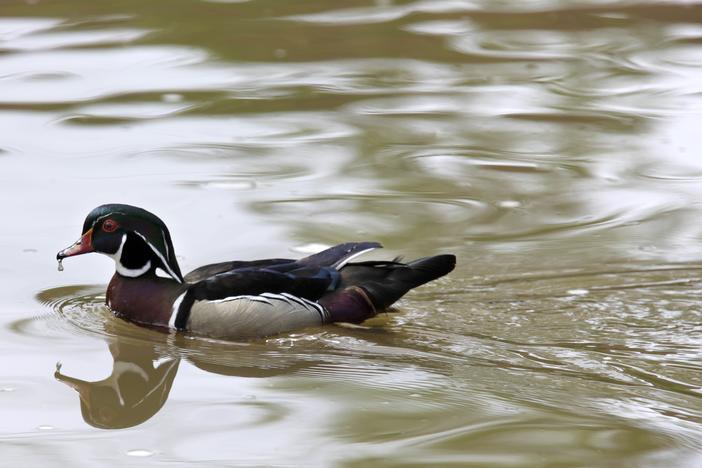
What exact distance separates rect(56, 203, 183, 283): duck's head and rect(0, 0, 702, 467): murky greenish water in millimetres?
411

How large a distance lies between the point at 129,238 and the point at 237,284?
773 millimetres

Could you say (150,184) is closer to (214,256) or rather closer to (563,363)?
(214,256)

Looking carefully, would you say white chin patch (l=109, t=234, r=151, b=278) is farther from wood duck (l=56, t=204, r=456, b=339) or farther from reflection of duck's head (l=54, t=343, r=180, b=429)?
reflection of duck's head (l=54, t=343, r=180, b=429)

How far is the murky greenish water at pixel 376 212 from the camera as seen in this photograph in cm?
657

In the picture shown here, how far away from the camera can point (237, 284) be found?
8.12m

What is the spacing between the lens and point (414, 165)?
1087cm

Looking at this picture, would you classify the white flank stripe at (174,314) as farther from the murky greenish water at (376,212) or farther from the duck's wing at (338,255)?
the duck's wing at (338,255)

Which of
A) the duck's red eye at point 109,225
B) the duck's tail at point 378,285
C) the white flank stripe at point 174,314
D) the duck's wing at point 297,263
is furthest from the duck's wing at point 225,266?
the duck's red eye at point 109,225

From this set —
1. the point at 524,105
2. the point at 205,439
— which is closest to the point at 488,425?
the point at 205,439

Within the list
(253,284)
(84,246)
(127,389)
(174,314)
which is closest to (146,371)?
(127,389)

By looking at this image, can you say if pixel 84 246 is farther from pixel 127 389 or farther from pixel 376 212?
pixel 376 212

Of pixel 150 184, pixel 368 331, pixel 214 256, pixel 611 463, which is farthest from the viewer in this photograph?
pixel 150 184

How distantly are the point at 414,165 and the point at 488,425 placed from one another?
15.1 ft

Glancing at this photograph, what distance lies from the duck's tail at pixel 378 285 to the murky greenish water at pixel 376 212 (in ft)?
0.44
